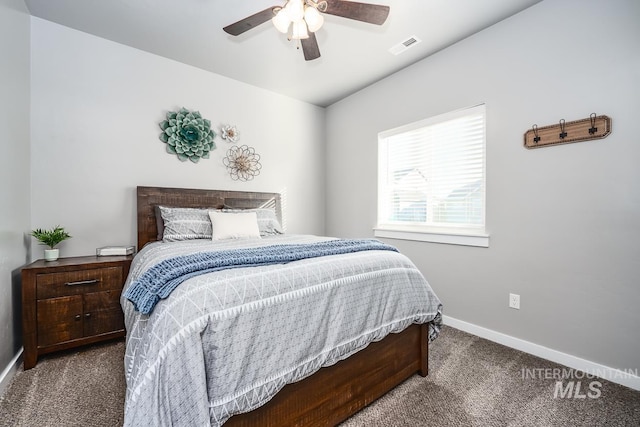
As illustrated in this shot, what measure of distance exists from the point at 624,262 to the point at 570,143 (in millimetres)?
850

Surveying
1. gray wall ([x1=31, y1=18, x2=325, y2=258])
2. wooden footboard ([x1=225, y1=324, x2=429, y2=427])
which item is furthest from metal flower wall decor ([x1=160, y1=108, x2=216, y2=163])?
wooden footboard ([x1=225, y1=324, x2=429, y2=427])

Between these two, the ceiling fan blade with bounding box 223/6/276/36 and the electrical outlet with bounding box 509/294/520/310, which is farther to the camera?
the electrical outlet with bounding box 509/294/520/310

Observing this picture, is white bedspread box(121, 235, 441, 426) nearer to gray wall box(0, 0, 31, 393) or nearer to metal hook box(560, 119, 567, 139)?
gray wall box(0, 0, 31, 393)

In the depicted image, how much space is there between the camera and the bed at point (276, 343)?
91cm

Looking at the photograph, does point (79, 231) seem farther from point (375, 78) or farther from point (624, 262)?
point (624, 262)

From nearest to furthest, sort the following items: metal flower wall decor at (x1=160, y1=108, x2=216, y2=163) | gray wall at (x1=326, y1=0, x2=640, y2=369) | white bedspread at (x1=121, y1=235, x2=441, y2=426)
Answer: white bedspread at (x1=121, y1=235, x2=441, y2=426) → gray wall at (x1=326, y1=0, x2=640, y2=369) → metal flower wall decor at (x1=160, y1=108, x2=216, y2=163)

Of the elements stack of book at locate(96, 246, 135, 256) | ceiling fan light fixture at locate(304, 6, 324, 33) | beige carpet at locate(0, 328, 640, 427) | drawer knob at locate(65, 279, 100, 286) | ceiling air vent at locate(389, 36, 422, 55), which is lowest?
beige carpet at locate(0, 328, 640, 427)

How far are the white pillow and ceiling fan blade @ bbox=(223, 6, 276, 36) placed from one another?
151 centimetres

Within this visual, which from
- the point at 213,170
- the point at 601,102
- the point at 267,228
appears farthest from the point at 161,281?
the point at 601,102

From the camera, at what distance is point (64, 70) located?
2.47m

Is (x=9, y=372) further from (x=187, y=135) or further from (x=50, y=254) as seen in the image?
(x=187, y=135)

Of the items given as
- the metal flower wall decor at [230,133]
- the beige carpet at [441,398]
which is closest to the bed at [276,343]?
the beige carpet at [441,398]

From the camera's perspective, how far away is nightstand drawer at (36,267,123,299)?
2006 millimetres

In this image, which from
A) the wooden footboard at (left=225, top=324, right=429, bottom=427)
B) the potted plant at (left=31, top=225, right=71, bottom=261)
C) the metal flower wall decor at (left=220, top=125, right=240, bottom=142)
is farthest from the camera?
the metal flower wall decor at (left=220, top=125, right=240, bottom=142)
